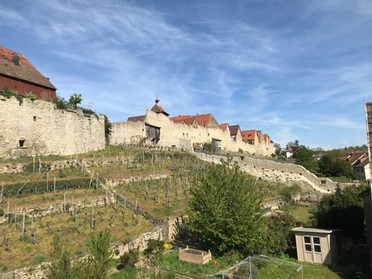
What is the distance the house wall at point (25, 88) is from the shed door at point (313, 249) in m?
27.9

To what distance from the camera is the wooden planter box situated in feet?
49.9

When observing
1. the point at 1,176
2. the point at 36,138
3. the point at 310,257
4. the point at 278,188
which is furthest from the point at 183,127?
the point at 310,257

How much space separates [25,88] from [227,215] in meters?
25.0

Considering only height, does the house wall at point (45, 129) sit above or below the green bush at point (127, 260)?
above

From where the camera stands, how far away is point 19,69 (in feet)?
102

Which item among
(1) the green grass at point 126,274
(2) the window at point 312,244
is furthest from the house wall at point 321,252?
(1) the green grass at point 126,274

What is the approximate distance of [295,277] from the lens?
560 inches

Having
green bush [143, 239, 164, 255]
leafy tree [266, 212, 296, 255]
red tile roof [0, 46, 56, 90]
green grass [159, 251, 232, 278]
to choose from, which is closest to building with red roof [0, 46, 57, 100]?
red tile roof [0, 46, 56, 90]

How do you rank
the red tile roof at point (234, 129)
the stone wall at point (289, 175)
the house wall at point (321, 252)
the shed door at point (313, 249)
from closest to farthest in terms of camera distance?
the house wall at point (321, 252)
the shed door at point (313, 249)
the stone wall at point (289, 175)
the red tile roof at point (234, 129)

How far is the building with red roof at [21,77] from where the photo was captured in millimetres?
28844

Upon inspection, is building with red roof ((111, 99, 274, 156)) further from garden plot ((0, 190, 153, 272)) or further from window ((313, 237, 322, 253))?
window ((313, 237, 322, 253))

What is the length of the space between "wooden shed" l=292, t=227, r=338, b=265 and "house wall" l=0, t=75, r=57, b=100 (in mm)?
27371

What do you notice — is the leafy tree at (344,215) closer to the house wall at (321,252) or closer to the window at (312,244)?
the house wall at (321,252)

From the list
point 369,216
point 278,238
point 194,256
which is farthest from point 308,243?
point 194,256
